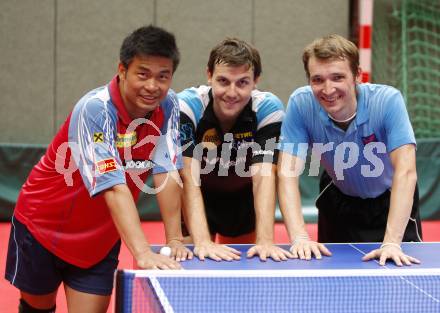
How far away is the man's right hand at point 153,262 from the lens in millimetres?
2553

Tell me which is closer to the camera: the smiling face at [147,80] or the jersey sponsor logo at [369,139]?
the smiling face at [147,80]

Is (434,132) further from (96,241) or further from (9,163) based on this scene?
(96,241)

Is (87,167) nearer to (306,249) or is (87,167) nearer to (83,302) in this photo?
(83,302)

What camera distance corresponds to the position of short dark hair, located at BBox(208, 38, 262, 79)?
3.23m

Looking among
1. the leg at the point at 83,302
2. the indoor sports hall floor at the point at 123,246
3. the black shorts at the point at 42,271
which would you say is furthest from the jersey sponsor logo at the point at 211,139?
the indoor sports hall floor at the point at 123,246

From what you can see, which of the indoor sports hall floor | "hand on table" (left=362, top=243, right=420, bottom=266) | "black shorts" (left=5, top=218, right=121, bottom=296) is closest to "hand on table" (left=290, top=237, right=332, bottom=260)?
"hand on table" (left=362, top=243, right=420, bottom=266)

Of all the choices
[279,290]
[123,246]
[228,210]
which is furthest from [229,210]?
[123,246]

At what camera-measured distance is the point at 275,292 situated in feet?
8.07

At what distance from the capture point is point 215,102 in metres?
3.44

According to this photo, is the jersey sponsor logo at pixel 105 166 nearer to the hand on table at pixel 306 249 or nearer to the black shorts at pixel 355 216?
the hand on table at pixel 306 249

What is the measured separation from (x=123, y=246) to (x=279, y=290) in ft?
13.0

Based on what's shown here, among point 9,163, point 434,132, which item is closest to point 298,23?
point 434,132

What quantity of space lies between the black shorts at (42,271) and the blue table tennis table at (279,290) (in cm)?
71

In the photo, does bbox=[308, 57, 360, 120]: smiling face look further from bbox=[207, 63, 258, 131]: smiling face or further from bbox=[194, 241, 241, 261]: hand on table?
bbox=[194, 241, 241, 261]: hand on table
